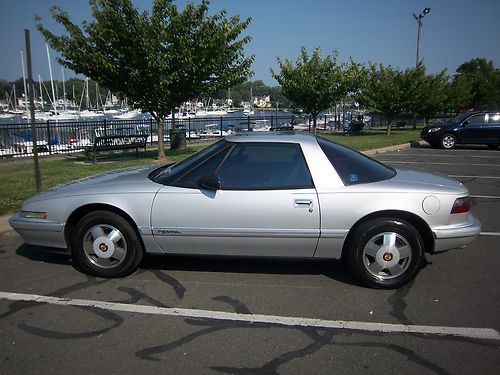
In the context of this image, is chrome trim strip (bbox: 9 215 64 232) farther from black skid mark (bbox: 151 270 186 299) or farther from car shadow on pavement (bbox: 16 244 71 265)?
black skid mark (bbox: 151 270 186 299)

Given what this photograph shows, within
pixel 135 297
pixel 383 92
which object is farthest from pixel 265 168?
pixel 383 92

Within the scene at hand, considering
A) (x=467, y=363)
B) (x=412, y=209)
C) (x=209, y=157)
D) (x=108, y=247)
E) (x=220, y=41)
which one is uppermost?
(x=220, y=41)

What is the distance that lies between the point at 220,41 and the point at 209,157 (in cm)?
916

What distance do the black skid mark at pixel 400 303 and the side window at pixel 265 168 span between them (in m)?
1.29

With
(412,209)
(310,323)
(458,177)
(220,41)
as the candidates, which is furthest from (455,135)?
(310,323)

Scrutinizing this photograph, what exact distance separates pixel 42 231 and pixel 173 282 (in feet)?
4.75

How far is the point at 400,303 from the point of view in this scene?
381 centimetres

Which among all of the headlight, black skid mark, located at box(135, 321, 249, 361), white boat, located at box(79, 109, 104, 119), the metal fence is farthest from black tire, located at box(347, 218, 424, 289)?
white boat, located at box(79, 109, 104, 119)

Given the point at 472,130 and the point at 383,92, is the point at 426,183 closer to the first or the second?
the point at 472,130

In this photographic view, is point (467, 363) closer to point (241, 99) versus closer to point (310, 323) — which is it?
point (310, 323)

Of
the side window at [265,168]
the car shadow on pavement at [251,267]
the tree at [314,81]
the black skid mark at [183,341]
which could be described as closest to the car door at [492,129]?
the tree at [314,81]

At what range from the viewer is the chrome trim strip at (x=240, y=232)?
401cm

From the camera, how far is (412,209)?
4.00 m

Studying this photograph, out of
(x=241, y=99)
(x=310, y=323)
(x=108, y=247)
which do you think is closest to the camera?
(x=310, y=323)
